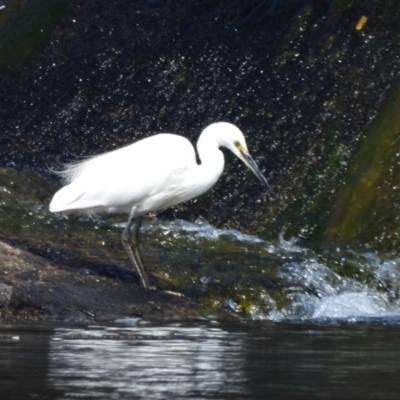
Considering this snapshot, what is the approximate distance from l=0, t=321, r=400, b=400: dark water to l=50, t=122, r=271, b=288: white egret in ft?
7.61

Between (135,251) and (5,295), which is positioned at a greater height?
(5,295)

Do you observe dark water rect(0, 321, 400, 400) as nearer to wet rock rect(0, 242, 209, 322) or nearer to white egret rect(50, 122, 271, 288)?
wet rock rect(0, 242, 209, 322)

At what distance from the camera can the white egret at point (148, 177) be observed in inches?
384

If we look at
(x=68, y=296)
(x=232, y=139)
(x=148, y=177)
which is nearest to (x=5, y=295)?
(x=68, y=296)

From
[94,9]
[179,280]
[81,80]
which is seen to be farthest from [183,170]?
[94,9]

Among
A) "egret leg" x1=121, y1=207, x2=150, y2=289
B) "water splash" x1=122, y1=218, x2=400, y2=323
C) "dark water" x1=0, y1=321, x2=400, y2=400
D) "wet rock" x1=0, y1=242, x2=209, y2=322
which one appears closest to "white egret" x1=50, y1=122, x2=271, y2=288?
"egret leg" x1=121, y1=207, x2=150, y2=289

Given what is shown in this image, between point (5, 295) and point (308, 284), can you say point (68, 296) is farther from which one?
point (308, 284)

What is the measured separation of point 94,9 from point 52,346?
1256cm

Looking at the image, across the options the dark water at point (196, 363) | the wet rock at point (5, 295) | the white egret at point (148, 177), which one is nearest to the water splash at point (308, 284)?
the white egret at point (148, 177)

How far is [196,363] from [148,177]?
171 inches

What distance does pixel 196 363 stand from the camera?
5.52 m

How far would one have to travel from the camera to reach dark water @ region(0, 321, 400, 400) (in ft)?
15.2

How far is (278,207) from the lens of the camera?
1295 centimetres

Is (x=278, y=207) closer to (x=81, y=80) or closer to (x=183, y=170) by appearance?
(x=183, y=170)
